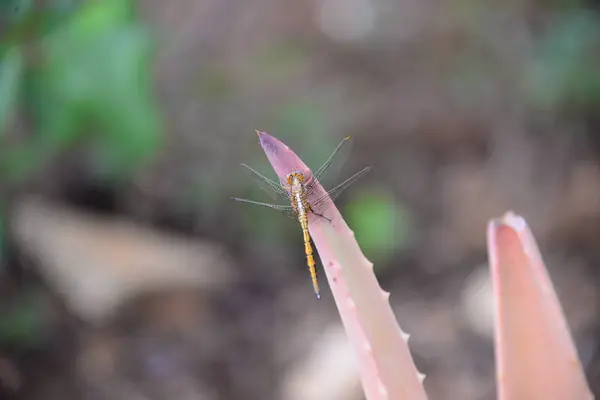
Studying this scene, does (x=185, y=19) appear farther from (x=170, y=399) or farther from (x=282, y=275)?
(x=170, y=399)

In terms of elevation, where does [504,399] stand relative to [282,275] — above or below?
below

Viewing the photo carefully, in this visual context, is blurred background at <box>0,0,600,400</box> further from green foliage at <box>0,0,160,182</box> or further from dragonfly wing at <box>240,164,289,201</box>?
dragonfly wing at <box>240,164,289,201</box>

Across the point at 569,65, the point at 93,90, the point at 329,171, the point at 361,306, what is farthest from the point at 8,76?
the point at 569,65

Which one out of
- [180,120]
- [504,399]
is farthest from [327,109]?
[504,399]

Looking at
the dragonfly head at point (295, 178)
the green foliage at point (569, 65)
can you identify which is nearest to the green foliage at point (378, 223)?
the green foliage at point (569, 65)

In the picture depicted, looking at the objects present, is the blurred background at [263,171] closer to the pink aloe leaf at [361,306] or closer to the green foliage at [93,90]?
the green foliage at [93,90]

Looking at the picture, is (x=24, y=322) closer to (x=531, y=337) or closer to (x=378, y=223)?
(x=378, y=223)
